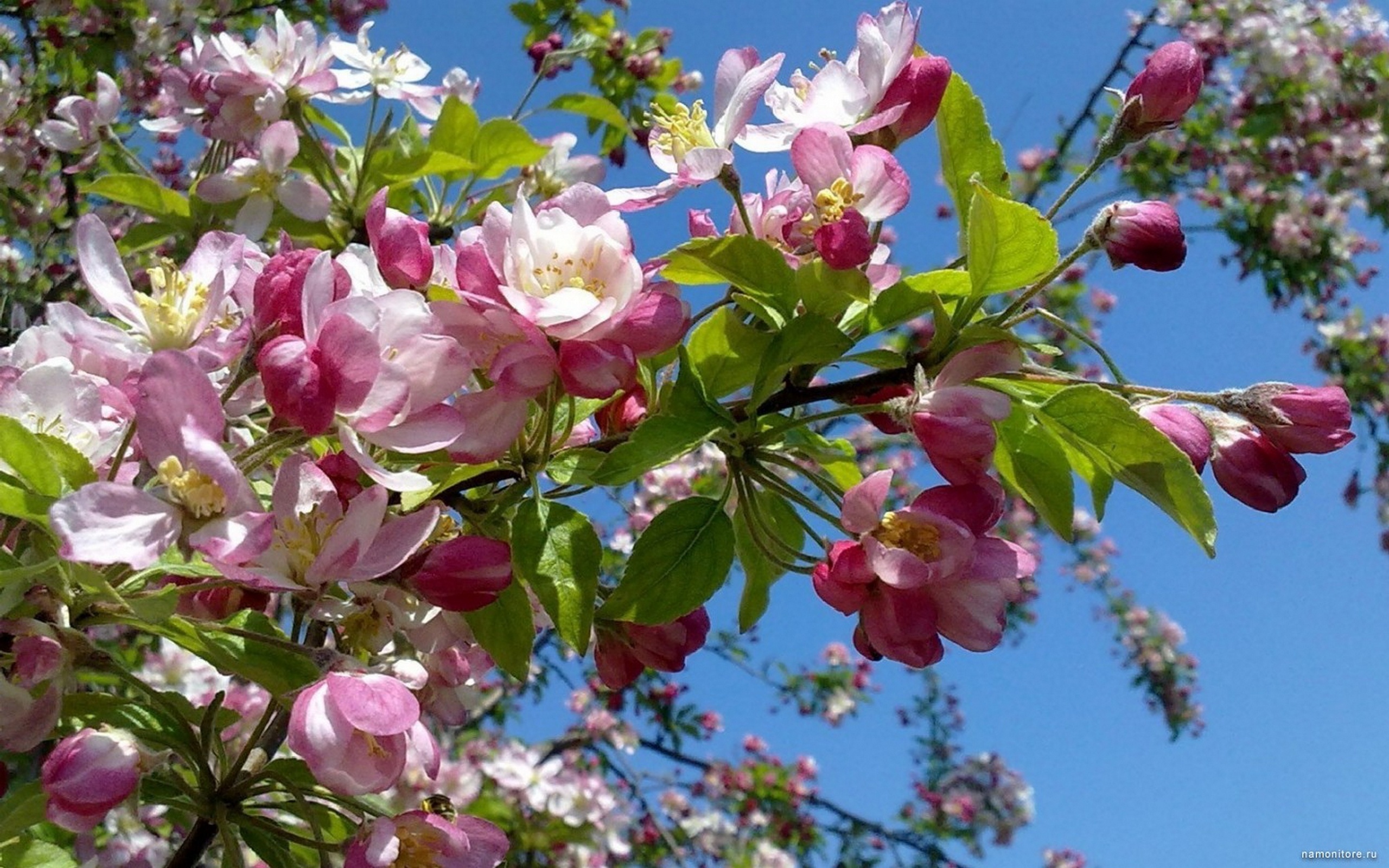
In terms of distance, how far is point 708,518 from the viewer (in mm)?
912

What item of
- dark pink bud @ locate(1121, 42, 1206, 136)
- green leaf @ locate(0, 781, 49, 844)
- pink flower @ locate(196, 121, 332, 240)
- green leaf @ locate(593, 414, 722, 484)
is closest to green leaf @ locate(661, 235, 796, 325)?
green leaf @ locate(593, 414, 722, 484)

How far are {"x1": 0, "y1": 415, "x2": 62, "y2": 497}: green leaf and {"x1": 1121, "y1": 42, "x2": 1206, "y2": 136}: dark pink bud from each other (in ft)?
3.01

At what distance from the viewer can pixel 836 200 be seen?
0.87 metres

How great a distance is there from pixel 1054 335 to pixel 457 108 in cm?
329

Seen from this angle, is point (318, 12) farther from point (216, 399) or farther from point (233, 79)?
point (216, 399)

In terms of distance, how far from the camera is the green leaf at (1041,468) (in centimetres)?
86

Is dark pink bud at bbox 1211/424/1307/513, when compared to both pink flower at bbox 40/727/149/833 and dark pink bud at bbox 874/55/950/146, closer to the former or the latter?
dark pink bud at bbox 874/55/950/146

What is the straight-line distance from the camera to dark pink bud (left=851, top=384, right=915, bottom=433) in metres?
0.91

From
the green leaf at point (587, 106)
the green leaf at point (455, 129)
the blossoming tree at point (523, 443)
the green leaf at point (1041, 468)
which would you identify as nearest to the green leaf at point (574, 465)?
the blossoming tree at point (523, 443)

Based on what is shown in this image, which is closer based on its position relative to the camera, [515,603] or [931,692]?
[515,603]

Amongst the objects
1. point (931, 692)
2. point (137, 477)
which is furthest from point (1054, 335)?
point (137, 477)

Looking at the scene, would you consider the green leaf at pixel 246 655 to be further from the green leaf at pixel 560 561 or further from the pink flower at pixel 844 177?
the pink flower at pixel 844 177

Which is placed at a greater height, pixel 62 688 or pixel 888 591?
pixel 888 591

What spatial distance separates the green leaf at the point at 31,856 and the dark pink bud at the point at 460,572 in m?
0.52
